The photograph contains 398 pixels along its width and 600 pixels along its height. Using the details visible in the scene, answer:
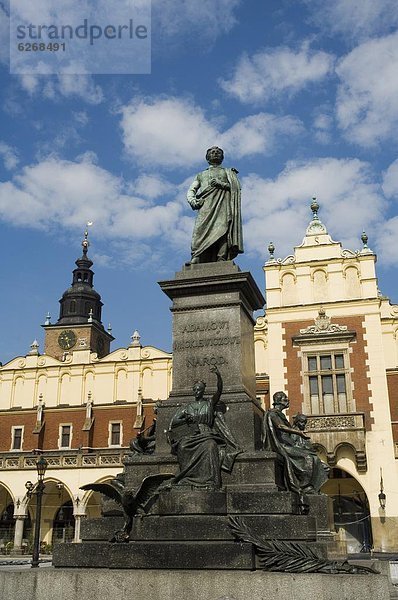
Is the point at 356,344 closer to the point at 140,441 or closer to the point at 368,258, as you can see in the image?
the point at 368,258

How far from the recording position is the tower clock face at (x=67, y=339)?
148ft

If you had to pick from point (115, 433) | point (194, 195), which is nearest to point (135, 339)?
point (115, 433)

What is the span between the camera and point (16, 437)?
116ft

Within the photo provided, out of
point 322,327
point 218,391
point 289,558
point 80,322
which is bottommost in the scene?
point 289,558

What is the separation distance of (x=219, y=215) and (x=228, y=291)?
1.56m

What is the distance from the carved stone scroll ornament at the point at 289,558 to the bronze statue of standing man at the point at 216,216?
4.58 m

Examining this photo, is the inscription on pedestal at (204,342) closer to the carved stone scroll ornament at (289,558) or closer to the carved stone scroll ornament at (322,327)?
the carved stone scroll ornament at (289,558)

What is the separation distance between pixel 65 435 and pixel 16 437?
3.03m

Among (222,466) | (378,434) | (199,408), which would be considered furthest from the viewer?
(378,434)

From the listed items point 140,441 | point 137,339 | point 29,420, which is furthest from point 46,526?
point 140,441

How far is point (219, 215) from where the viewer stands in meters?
10.3

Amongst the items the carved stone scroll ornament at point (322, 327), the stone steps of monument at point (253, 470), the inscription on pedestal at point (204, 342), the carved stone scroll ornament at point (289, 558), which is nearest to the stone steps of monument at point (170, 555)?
the carved stone scroll ornament at point (289, 558)

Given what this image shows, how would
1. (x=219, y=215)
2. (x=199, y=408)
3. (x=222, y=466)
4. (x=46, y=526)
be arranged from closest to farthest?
(x=222, y=466) < (x=199, y=408) < (x=219, y=215) < (x=46, y=526)

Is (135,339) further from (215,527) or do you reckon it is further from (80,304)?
(215,527)
